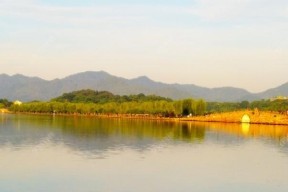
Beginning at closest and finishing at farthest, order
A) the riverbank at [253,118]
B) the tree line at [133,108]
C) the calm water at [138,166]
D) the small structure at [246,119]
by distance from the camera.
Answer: the calm water at [138,166] < the riverbank at [253,118] < the small structure at [246,119] < the tree line at [133,108]

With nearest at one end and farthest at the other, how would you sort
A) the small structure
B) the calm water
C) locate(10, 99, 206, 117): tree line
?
the calm water → the small structure → locate(10, 99, 206, 117): tree line

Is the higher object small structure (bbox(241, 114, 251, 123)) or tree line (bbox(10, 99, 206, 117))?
tree line (bbox(10, 99, 206, 117))

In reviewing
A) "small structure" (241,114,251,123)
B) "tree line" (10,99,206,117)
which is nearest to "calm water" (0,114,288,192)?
"small structure" (241,114,251,123)

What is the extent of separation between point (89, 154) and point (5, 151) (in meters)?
8.03

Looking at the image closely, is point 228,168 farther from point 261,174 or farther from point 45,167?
point 45,167

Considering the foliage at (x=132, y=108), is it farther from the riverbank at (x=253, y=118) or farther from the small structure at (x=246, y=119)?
the small structure at (x=246, y=119)

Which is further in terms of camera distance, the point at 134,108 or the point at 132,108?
the point at 132,108

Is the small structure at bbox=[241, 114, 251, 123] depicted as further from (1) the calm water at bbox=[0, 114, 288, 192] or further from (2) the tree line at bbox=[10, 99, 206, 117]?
(1) the calm water at bbox=[0, 114, 288, 192]

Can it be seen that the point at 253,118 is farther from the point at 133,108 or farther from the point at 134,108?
the point at 133,108

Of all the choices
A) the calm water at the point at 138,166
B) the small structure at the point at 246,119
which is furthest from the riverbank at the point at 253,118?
the calm water at the point at 138,166

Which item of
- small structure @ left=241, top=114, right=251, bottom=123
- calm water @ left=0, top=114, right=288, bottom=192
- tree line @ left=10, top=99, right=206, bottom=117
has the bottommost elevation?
→ calm water @ left=0, top=114, right=288, bottom=192

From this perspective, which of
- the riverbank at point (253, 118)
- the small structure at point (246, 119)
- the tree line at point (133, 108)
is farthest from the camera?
the tree line at point (133, 108)

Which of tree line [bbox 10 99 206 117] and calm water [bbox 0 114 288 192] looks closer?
A: calm water [bbox 0 114 288 192]

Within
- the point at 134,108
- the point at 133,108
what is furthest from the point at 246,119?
the point at 133,108
